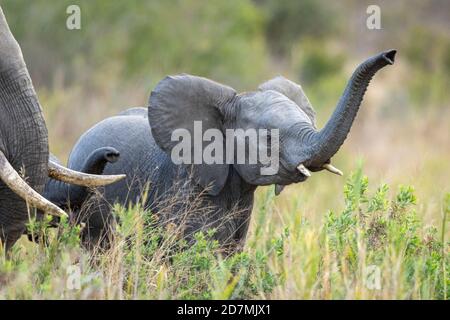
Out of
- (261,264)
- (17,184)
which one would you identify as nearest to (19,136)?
(17,184)

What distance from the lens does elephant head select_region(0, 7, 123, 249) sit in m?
5.04

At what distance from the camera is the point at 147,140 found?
682 cm

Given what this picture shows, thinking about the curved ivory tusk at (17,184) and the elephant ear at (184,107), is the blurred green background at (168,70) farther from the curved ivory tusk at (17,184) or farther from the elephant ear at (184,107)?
the curved ivory tusk at (17,184)

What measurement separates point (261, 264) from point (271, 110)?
40.0 inches

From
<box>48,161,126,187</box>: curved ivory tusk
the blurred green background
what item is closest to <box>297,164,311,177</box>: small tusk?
<box>48,161,126,187</box>: curved ivory tusk

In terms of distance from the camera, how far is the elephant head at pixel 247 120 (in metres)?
5.77

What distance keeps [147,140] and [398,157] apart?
737 cm

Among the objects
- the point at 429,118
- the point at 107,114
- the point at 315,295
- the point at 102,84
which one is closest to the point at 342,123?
the point at 315,295

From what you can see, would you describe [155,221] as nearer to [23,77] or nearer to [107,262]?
[107,262]

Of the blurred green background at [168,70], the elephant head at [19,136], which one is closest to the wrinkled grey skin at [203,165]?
the elephant head at [19,136]

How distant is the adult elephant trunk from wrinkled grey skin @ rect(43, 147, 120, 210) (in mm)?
1125

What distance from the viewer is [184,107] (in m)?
6.45

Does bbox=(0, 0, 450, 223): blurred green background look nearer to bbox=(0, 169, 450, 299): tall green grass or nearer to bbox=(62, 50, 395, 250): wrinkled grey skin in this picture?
bbox=(62, 50, 395, 250): wrinkled grey skin
